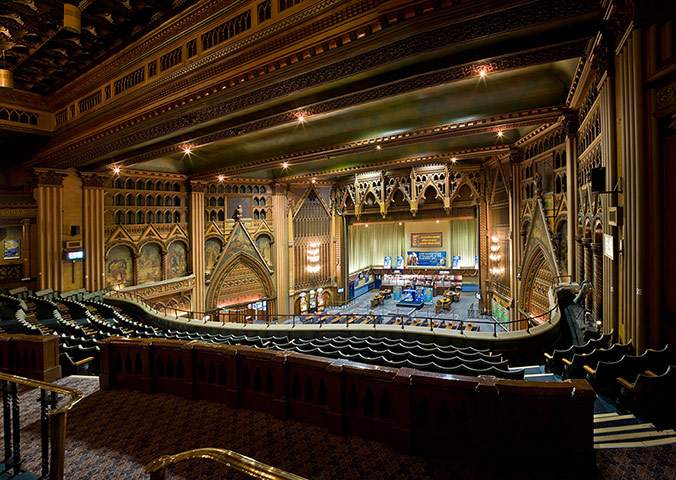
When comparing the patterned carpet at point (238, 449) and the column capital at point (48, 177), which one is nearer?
the patterned carpet at point (238, 449)

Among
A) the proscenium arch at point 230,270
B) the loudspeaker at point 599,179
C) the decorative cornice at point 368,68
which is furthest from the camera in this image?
the proscenium arch at point 230,270

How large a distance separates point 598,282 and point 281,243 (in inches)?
628

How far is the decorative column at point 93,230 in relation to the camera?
45.4ft

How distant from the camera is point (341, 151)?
12461 millimetres

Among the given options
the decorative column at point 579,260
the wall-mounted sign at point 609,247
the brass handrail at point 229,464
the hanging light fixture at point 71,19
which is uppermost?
the hanging light fixture at point 71,19

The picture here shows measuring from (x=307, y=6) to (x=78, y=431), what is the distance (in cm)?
677

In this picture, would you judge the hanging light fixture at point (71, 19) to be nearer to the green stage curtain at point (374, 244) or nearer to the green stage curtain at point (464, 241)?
the green stage curtain at point (374, 244)

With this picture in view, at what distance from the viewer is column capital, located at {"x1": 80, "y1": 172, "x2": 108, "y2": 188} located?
45.8 ft

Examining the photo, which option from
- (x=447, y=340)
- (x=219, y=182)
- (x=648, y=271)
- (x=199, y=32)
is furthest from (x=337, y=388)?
(x=219, y=182)

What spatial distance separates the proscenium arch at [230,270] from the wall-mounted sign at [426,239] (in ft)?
35.4

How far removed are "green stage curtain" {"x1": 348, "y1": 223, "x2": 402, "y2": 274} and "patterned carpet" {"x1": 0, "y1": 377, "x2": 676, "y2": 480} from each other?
1995 cm

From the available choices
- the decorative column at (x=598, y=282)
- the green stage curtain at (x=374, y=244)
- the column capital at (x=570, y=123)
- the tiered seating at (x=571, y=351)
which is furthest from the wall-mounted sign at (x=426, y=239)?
the tiered seating at (x=571, y=351)

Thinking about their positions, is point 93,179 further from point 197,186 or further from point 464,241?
point 464,241

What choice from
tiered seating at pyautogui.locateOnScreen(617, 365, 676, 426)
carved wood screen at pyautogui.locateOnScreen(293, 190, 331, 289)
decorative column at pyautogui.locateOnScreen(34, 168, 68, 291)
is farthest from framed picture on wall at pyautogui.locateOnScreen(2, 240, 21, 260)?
tiered seating at pyautogui.locateOnScreen(617, 365, 676, 426)
